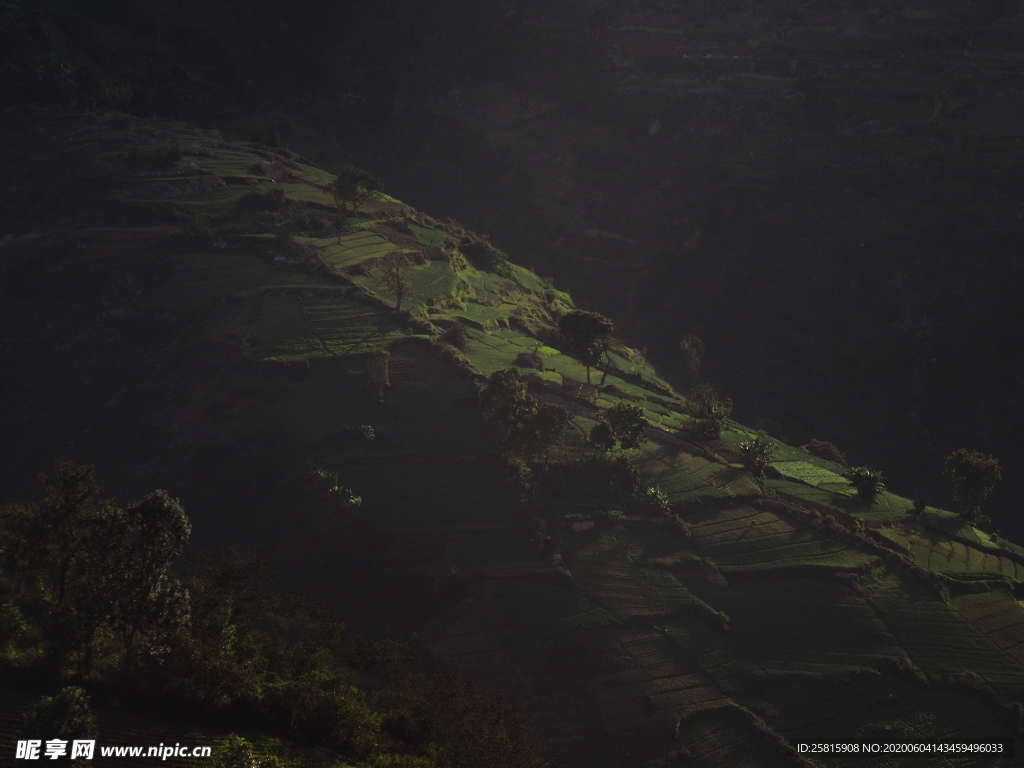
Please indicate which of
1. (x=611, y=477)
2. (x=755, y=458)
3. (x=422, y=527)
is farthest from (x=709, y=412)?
(x=422, y=527)

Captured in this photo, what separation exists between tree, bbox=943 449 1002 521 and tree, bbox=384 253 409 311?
6415 cm

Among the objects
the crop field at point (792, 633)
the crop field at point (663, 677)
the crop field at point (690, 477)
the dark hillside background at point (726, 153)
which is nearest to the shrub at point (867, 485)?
the crop field at point (690, 477)

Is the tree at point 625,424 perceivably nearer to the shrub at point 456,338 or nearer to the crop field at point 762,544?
the crop field at point 762,544

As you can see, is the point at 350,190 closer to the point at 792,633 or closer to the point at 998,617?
the point at 792,633

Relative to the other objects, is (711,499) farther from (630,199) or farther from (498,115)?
(498,115)

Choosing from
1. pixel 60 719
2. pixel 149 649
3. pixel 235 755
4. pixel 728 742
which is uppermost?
pixel 149 649

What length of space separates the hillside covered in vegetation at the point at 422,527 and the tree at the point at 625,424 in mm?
910

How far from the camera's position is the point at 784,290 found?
12862 centimetres

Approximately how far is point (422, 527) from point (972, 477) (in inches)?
2169

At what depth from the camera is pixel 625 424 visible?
70250 millimetres

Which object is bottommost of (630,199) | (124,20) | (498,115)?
(630,199)

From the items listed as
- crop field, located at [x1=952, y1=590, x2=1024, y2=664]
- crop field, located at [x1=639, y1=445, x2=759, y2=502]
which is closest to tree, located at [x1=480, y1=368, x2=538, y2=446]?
crop field, located at [x1=639, y1=445, x2=759, y2=502]

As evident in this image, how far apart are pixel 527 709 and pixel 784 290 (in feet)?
338

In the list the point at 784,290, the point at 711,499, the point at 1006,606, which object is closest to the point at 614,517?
the point at 711,499
